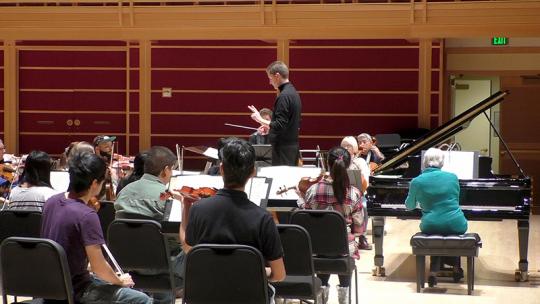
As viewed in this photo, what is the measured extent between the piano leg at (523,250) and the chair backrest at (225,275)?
375 centimetres

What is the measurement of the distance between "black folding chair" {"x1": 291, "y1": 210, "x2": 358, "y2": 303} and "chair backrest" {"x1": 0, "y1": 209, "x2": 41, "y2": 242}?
1532 millimetres

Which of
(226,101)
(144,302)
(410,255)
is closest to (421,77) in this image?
(226,101)

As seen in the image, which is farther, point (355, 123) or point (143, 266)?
point (355, 123)

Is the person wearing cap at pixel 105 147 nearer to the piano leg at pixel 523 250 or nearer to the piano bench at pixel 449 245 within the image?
the piano bench at pixel 449 245

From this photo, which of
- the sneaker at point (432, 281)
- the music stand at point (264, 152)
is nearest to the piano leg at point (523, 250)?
the sneaker at point (432, 281)

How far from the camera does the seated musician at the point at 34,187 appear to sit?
5.73 m

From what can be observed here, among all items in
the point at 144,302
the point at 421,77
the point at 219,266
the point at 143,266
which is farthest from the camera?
the point at 421,77

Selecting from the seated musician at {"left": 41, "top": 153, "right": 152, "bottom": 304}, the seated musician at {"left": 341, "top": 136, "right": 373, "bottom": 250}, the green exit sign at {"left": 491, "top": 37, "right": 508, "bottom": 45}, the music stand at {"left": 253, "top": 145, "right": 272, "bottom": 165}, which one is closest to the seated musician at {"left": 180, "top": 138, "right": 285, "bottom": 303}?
the seated musician at {"left": 41, "top": 153, "right": 152, "bottom": 304}

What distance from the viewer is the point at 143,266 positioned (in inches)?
193

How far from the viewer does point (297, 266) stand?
15.7 feet

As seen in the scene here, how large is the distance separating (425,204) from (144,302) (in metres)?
3.21

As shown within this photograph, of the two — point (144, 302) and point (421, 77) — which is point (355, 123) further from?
point (144, 302)

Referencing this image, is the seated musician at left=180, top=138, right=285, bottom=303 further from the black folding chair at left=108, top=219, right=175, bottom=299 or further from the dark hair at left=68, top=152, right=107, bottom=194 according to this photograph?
the black folding chair at left=108, top=219, right=175, bottom=299

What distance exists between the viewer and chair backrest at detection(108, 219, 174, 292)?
4.82 metres
